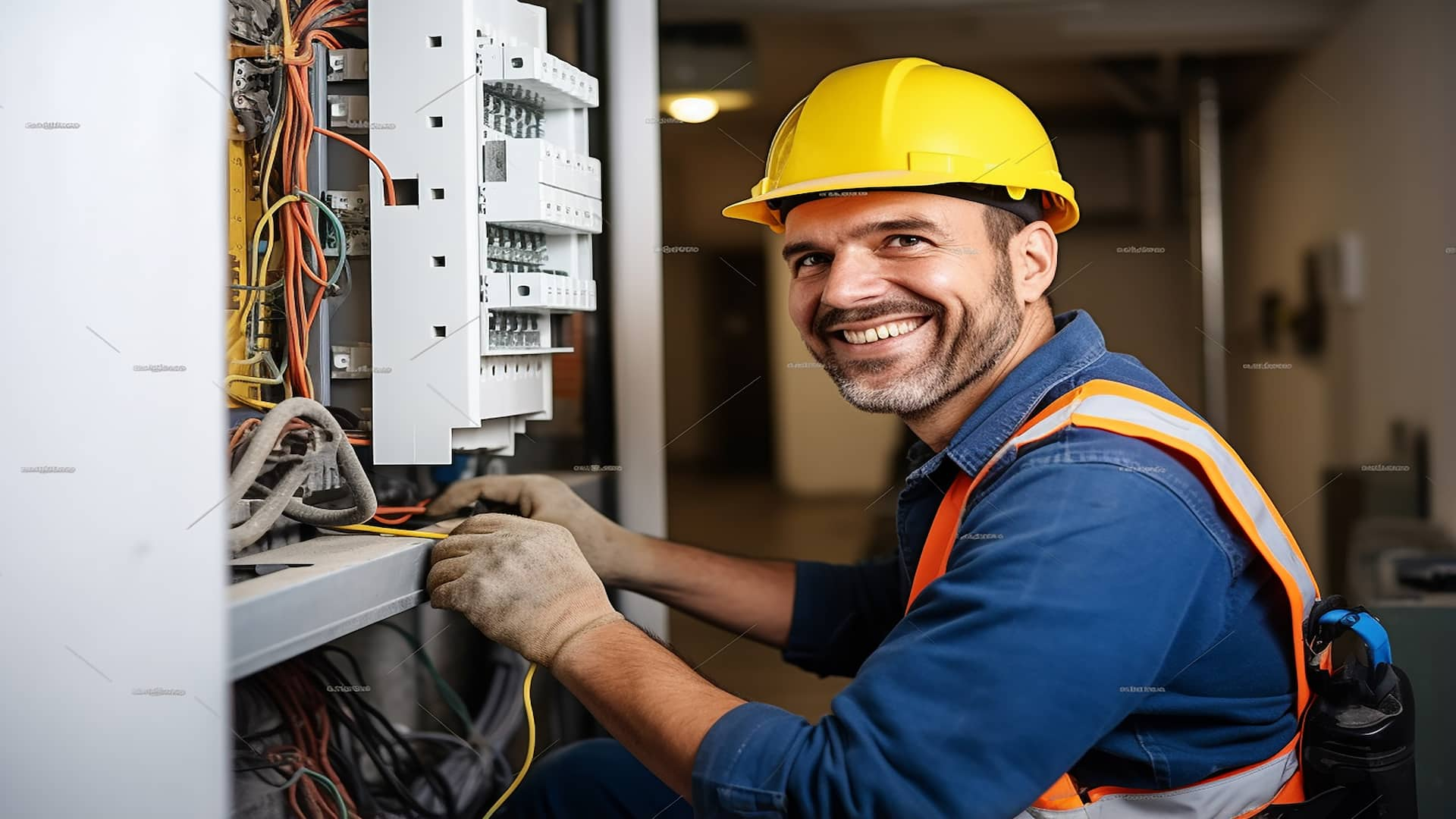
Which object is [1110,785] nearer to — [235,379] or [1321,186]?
[235,379]

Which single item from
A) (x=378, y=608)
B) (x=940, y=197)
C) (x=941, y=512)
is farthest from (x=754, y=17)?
(x=378, y=608)

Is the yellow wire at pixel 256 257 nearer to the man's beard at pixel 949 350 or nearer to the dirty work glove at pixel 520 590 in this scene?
the dirty work glove at pixel 520 590

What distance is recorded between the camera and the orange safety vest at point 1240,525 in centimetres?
87

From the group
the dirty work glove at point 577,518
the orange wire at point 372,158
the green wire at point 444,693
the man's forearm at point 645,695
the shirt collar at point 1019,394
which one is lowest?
the green wire at point 444,693

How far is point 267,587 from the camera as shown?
2.49 ft

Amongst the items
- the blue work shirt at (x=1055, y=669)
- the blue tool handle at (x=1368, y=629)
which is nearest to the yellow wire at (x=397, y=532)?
the blue work shirt at (x=1055, y=669)

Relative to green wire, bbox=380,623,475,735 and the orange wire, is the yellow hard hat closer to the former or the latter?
the orange wire

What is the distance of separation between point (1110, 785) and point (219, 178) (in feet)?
2.82

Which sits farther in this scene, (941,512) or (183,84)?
(941,512)

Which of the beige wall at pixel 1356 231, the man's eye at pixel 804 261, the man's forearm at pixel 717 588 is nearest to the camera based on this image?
the man's eye at pixel 804 261

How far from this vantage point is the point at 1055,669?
763 millimetres

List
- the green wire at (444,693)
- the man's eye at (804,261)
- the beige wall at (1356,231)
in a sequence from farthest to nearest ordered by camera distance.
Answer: the beige wall at (1356,231) < the green wire at (444,693) < the man's eye at (804,261)

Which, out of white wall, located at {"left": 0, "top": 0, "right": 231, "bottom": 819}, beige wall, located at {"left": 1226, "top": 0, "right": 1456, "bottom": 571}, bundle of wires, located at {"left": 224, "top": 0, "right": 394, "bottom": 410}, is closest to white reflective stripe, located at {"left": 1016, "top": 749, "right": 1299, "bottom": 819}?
white wall, located at {"left": 0, "top": 0, "right": 231, "bottom": 819}

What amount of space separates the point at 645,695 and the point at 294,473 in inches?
14.1
